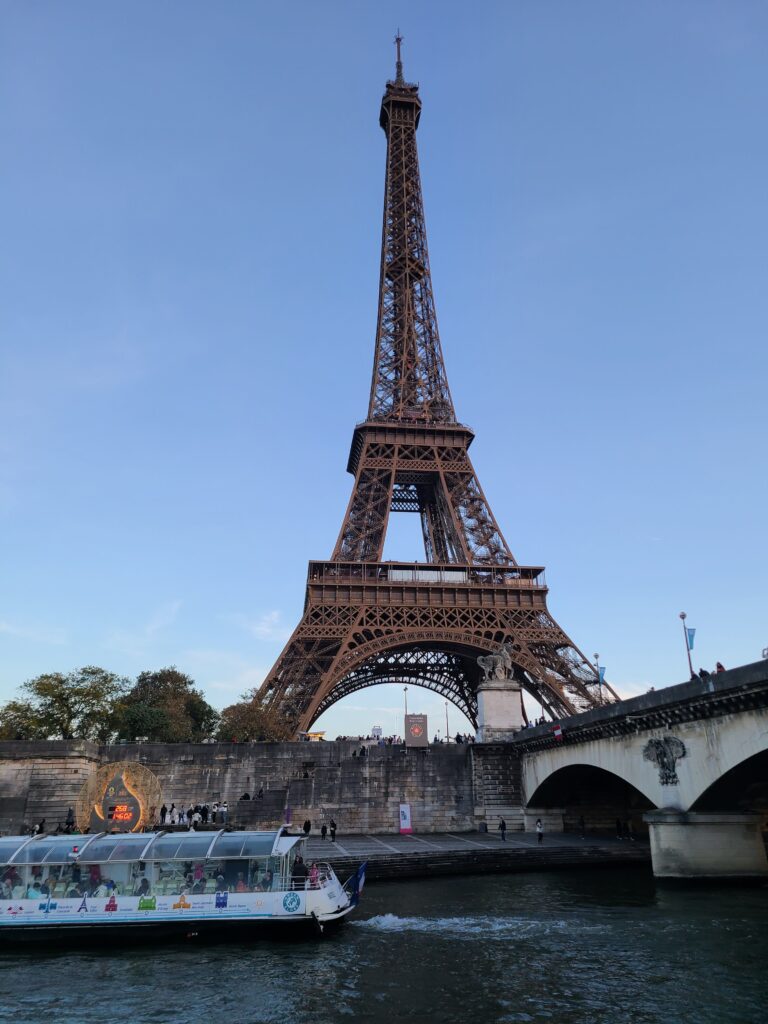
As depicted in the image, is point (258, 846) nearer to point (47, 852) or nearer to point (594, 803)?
point (47, 852)

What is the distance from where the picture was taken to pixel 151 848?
20.0 meters

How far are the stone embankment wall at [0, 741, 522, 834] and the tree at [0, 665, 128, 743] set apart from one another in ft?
29.0

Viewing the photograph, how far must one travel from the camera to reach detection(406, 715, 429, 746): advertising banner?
43.7 m

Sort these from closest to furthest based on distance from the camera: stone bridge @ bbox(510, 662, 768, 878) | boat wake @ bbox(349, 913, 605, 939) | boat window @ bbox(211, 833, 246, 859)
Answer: boat wake @ bbox(349, 913, 605, 939) < boat window @ bbox(211, 833, 246, 859) < stone bridge @ bbox(510, 662, 768, 878)

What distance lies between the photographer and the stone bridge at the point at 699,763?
23.3 meters

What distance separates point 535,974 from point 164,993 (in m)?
7.14

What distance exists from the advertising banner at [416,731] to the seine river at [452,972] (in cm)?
2169

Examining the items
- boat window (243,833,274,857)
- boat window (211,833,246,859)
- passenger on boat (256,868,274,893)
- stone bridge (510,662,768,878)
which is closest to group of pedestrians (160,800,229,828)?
boat window (211,833,246,859)

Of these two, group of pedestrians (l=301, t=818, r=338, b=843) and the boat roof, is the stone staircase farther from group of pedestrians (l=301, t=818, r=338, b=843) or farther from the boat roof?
the boat roof

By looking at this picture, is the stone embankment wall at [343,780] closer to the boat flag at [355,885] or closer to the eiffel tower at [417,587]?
the eiffel tower at [417,587]

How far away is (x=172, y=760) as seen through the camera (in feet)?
138

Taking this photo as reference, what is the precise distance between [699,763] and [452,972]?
14.3m

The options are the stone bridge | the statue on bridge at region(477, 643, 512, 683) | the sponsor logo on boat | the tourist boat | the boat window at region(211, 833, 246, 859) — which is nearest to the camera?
the sponsor logo on boat

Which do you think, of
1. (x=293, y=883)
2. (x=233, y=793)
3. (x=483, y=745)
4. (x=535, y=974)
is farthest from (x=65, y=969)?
(x=483, y=745)
